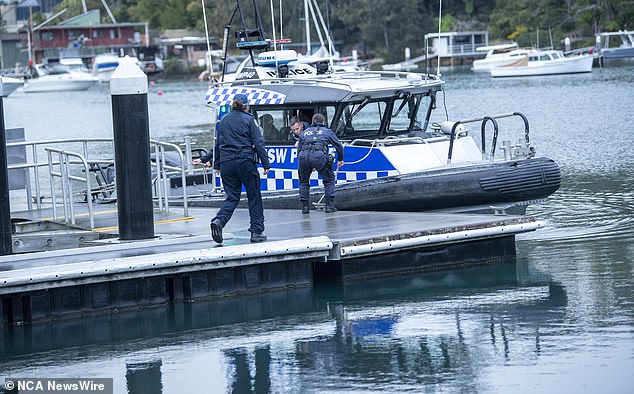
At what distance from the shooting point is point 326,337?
14062 millimetres

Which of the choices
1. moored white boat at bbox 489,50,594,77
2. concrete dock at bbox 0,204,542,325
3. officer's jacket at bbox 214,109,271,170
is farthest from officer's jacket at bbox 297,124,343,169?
moored white boat at bbox 489,50,594,77

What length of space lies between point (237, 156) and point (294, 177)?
4654 millimetres

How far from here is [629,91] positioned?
57.2 meters

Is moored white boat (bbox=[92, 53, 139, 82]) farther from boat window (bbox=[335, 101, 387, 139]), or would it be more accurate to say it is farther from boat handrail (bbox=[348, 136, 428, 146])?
boat handrail (bbox=[348, 136, 428, 146])

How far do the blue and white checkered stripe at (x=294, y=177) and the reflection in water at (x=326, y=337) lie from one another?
311cm

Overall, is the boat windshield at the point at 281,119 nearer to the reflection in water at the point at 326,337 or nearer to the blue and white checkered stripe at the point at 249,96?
the blue and white checkered stripe at the point at 249,96

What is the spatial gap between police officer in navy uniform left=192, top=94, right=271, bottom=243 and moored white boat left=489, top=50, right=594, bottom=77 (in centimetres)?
6600

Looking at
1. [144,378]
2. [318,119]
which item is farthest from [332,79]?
[144,378]

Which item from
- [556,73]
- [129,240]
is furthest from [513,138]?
[556,73]

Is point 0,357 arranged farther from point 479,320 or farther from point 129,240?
point 479,320

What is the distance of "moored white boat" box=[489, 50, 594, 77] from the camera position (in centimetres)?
7894

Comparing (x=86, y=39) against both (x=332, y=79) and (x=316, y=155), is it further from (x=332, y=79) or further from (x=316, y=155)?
(x=316, y=155)

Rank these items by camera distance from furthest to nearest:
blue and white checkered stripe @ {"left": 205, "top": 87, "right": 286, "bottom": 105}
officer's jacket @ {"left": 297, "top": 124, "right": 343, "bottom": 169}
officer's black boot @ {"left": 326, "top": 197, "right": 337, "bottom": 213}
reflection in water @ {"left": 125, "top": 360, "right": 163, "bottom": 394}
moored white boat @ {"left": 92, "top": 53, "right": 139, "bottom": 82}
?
moored white boat @ {"left": 92, "top": 53, "right": 139, "bottom": 82} < blue and white checkered stripe @ {"left": 205, "top": 87, "right": 286, "bottom": 105} < officer's black boot @ {"left": 326, "top": 197, "right": 337, "bottom": 213} < officer's jacket @ {"left": 297, "top": 124, "right": 343, "bottom": 169} < reflection in water @ {"left": 125, "top": 360, "right": 163, "bottom": 394}

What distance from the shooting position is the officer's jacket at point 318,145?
58.5ft
